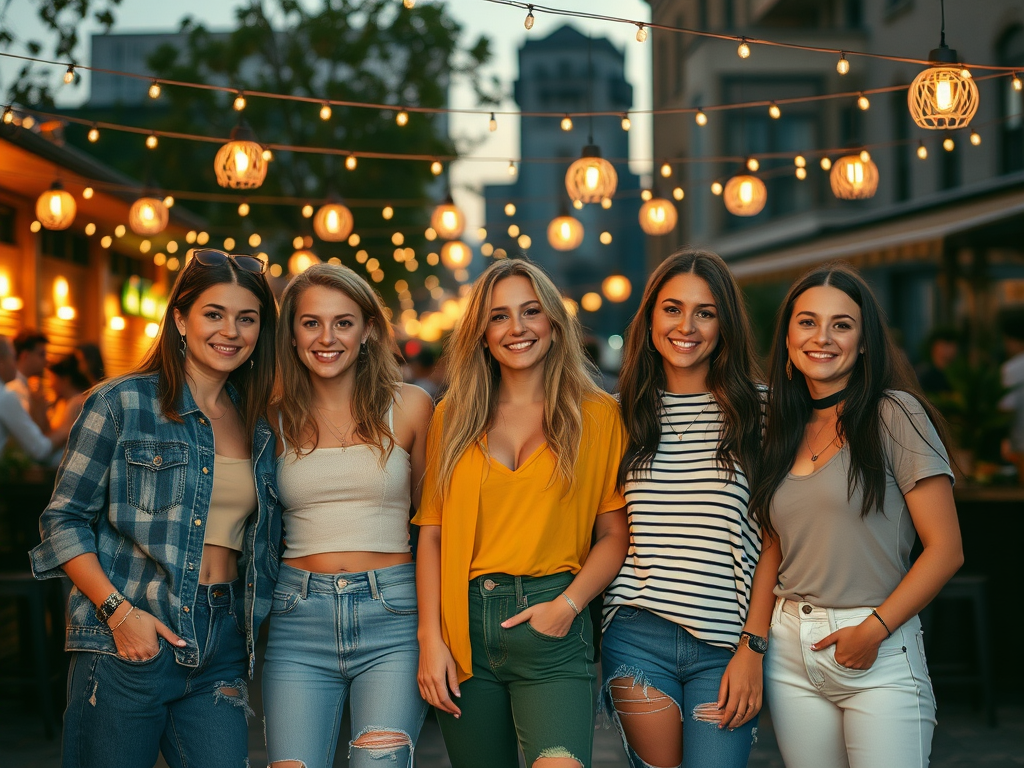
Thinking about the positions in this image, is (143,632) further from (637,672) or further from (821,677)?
(821,677)

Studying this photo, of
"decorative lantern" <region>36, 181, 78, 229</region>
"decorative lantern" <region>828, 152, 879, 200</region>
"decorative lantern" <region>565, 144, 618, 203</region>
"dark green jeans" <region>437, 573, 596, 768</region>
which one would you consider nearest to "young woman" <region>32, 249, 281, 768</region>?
"dark green jeans" <region>437, 573, 596, 768</region>

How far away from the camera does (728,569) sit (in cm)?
297

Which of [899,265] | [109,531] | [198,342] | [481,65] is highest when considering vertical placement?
[481,65]

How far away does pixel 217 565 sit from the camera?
298cm

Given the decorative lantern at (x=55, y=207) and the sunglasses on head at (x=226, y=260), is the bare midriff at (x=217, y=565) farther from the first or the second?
the decorative lantern at (x=55, y=207)

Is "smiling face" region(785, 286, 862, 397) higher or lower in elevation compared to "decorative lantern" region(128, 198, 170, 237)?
lower

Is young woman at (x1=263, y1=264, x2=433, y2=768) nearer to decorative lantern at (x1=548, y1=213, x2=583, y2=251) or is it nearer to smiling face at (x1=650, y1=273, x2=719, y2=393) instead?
smiling face at (x1=650, y1=273, x2=719, y2=393)

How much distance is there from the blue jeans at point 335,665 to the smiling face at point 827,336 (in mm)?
1447

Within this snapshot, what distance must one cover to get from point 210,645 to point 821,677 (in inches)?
69.7

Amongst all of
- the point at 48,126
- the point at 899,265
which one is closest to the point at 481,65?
the point at 899,265

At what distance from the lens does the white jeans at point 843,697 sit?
2.72m

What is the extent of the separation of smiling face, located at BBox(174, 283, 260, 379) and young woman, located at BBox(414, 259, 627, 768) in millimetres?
668

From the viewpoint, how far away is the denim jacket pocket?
287 cm

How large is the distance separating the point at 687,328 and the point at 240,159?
3.94 m
